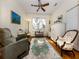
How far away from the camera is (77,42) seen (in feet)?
17.3

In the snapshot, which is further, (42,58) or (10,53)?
(42,58)

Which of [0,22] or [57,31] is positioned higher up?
[0,22]

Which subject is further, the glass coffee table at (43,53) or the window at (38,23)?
the window at (38,23)

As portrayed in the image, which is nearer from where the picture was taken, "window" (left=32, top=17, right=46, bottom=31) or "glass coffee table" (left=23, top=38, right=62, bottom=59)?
"glass coffee table" (left=23, top=38, right=62, bottom=59)

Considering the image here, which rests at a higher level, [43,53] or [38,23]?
[38,23]

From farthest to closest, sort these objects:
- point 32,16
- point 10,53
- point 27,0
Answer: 1. point 32,16
2. point 27,0
3. point 10,53

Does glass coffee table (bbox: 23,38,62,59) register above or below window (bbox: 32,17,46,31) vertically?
below

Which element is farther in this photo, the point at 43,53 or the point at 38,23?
the point at 38,23

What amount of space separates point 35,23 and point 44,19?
4.07 feet

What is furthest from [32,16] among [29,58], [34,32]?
[29,58]

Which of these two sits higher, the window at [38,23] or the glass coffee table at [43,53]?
the window at [38,23]

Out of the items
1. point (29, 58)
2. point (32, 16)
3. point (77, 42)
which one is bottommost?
point (29, 58)

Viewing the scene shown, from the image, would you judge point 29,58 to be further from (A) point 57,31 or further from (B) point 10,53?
(A) point 57,31

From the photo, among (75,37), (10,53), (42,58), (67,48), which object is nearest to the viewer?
(10,53)
